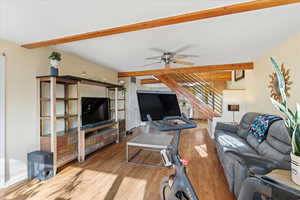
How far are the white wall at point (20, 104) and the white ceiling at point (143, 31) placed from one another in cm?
31

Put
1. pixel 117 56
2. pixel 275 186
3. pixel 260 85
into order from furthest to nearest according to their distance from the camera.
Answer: pixel 260 85 → pixel 117 56 → pixel 275 186

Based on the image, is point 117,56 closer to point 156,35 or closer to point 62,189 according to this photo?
point 156,35

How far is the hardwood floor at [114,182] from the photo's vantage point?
192 centimetres

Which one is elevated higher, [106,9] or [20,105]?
[106,9]

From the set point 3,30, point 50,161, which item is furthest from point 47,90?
point 50,161

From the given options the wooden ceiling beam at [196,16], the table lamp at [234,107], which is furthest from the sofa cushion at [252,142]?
the wooden ceiling beam at [196,16]

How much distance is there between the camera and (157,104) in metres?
1.41

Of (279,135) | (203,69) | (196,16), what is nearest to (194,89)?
(203,69)

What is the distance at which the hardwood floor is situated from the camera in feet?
6.29

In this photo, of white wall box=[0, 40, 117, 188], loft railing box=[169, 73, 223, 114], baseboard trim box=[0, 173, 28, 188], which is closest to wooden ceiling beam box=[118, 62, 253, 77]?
loft railing box=[169, 73, 223, 114]

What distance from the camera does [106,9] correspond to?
1.52m

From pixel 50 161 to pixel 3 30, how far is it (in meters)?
2.02

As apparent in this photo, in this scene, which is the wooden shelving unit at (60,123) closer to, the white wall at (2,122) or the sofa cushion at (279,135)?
the white wall at (2,122)

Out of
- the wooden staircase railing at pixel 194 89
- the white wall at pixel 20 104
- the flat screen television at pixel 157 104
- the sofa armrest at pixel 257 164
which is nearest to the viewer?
the flat screen television at pixel 157 104
